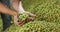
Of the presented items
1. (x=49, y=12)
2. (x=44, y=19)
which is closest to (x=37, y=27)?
(x=44, y=19)

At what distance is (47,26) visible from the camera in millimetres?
2818

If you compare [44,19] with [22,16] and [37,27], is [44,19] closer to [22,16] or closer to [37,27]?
[22,16]

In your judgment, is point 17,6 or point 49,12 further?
point 49,12

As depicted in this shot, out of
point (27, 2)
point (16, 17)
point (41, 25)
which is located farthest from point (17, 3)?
point (27, 2)

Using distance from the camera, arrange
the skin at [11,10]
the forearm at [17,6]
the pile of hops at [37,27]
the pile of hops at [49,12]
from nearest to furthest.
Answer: the pile of hops at [37,27], the skin at [11,10], the forearm at [17,6], the pile of hops at [49,12]

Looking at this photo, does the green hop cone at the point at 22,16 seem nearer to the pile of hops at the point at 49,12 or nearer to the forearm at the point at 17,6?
the forearm at the point at 17,6

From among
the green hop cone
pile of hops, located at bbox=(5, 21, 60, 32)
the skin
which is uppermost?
the skin

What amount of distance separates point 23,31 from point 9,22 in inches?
47.5

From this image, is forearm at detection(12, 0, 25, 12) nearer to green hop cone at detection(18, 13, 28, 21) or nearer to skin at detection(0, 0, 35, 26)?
skin at detection(0, 0, 35, 26)

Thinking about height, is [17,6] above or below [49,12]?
above

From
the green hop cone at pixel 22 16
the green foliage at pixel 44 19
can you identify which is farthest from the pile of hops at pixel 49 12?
the green hop cone at pixel 22 16

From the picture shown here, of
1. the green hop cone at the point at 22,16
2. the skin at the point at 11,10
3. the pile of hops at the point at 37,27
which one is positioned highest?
the skin at the point at 11,10

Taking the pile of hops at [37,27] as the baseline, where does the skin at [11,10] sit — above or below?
above

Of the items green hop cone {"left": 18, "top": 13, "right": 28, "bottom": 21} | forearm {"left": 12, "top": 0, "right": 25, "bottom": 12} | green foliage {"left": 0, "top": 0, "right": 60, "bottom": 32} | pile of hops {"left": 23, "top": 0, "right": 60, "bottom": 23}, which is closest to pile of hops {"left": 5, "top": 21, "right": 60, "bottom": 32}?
green foliage {"left": 0, "top": 0, "right": 60, "bottom": 32}
